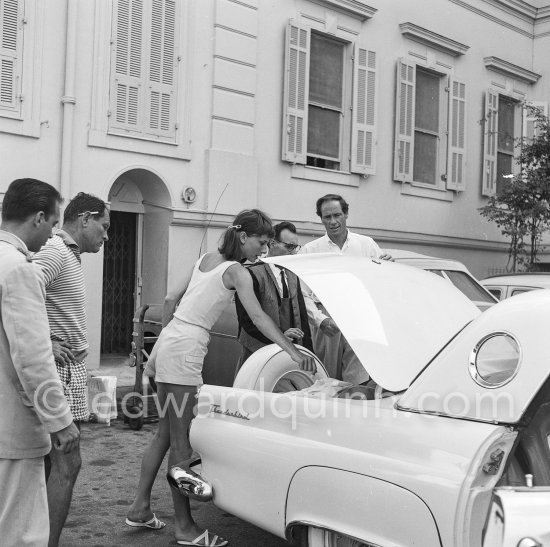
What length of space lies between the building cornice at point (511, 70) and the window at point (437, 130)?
99cm

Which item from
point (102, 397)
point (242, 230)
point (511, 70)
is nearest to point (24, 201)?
point (242, 230)

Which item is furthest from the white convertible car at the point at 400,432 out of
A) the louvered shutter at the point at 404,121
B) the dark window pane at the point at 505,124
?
the dark window pane at the point at 505,124

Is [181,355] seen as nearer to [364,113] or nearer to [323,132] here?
[323,132]

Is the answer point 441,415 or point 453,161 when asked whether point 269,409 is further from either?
point 453,161

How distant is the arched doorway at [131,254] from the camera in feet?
33.7

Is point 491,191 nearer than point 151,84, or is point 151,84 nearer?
point 151,84

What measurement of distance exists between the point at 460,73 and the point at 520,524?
43.5 ft

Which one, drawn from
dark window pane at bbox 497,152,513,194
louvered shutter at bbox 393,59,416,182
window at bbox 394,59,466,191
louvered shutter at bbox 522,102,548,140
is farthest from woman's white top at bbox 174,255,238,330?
louvered shutter at bbox 522,102,548,140

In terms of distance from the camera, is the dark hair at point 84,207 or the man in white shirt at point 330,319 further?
the man in white shirt at point 330,319

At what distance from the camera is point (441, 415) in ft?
8.43

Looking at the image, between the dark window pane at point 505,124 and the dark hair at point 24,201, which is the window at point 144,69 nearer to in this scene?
the dark hair at point 24,201

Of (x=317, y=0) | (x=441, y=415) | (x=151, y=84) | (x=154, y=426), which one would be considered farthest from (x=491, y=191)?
(x=441, y=415)

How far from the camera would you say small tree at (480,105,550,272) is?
1321cm

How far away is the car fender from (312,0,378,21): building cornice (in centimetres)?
1008
